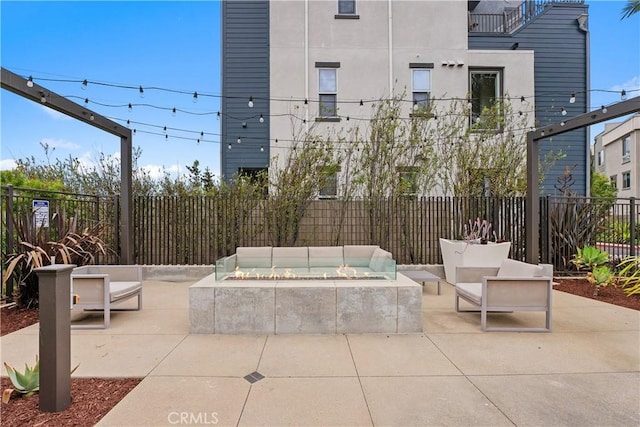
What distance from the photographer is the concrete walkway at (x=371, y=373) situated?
2.34 m

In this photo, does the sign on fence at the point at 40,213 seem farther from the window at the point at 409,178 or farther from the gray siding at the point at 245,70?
the window at the point at 409,178

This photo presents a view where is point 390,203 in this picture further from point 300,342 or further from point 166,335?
point 166,335

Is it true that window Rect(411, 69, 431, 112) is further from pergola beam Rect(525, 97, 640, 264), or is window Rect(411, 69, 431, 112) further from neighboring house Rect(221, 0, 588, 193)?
pergola beam Rect(525, 97, 640, 264)

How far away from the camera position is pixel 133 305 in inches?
210

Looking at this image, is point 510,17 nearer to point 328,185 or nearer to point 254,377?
point 328,185

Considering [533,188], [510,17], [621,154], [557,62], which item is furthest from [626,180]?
[533,188]

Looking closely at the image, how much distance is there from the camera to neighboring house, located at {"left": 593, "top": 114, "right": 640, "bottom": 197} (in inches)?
1005

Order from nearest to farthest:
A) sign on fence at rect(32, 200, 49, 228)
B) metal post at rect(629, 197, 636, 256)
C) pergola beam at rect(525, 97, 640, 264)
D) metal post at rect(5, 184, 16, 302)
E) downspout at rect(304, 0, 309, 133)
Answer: metal post at rect(5, 184, 16, 302), sign on fence at rect(32, 200, 49, 228), pergola beam at rect(525, 97, 640, 264), metal post at rect(629, 197, 636, 256), downspout at rect(304, 0, 309, 133)

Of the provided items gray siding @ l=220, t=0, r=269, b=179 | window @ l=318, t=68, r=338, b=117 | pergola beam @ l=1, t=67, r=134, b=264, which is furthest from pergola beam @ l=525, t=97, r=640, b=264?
pergola beam @ l=1, t=67, r=134, b=264

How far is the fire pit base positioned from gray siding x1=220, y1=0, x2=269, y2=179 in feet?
23.0

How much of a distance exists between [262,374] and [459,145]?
26.7 feet

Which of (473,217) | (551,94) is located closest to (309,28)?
(473,217)

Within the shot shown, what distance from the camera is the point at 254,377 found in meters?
2.88

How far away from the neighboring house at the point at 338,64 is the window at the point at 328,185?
1.84 m
